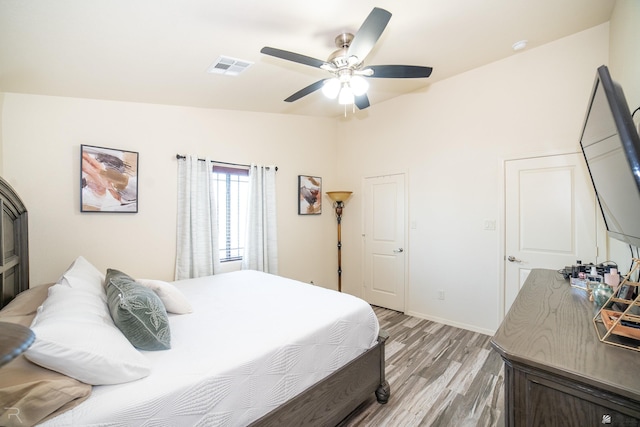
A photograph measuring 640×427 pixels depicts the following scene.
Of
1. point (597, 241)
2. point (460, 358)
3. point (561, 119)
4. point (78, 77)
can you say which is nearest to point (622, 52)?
point (561, 119)

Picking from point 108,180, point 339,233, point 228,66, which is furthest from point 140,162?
point 339,233

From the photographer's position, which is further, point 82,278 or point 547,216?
point 547,216

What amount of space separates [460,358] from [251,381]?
2.24m

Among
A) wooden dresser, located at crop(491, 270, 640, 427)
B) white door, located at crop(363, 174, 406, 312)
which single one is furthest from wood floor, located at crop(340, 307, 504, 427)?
wooden dresser, located at crop(491, 270, 640, 427)

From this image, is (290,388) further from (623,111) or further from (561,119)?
(561,119)

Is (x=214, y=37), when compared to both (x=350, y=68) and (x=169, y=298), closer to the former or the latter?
(x=350, y=68)

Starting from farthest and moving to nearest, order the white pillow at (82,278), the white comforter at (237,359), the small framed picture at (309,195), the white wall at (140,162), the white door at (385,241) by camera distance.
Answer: the small framed picture at (309,195)
the white door at (385,241)
the white wall at (140,162)
the white pillow at (82,278)
the white comforter at (237,359)

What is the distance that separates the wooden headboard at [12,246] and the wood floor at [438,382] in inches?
91.0

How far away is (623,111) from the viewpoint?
32.6 inches

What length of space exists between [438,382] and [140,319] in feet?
7.47

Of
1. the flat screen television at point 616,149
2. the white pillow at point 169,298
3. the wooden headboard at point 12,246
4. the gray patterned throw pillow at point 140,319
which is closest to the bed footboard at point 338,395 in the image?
the gray patterned throw pillow at point 140,319

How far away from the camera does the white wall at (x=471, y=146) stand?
2688mm

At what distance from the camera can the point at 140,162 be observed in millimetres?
2816

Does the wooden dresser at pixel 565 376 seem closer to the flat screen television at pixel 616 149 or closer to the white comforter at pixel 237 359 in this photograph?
the flat screen television at pixel 616 149
